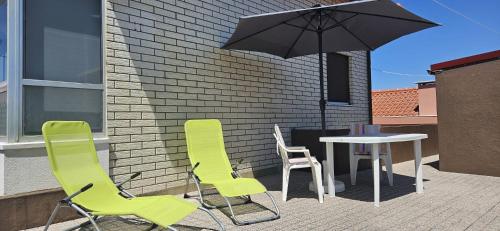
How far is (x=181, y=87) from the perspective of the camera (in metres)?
5.05

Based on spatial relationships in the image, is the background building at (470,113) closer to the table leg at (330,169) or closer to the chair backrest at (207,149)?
the table leg at (330,169)

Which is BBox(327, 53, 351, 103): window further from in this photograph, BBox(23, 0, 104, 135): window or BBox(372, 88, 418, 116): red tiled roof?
BBox(372, 88, 418, 116): red tiled roof

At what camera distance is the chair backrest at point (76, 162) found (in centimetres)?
308

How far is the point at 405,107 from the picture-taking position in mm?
16719

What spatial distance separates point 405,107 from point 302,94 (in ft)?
36.8

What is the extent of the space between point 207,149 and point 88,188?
2057mm

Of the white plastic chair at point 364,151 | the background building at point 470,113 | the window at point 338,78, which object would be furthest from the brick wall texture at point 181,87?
the background building at point 470,113

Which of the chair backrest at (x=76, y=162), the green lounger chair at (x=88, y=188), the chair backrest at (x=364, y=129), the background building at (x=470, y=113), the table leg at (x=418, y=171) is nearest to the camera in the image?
the green lounger chair at (x=88, y=188)

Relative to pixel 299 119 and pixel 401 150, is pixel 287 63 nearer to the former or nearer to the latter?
pixel 299 119

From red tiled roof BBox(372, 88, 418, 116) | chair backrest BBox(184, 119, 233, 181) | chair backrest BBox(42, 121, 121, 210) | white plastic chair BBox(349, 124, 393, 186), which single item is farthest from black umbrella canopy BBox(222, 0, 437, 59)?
red tiled roof BBox(372, 88, 418, 116)

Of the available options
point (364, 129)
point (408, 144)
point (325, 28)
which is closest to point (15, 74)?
point (325, 28)

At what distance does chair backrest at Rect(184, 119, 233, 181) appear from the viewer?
453cm

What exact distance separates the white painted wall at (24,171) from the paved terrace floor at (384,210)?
0.47 m

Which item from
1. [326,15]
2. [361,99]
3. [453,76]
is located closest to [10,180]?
[326,15]
